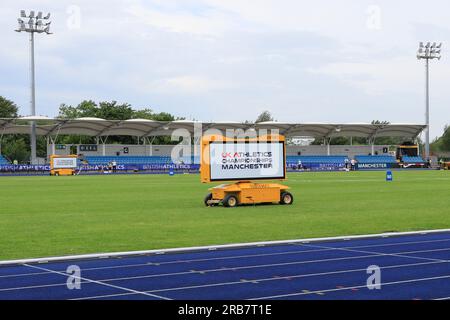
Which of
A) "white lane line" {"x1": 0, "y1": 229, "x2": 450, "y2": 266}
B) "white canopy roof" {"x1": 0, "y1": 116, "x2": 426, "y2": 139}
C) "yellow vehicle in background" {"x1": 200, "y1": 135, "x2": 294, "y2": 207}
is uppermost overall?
"white canopy roof" {"x1": 0, "y1": 116, "x2": 426, "y2": 139}

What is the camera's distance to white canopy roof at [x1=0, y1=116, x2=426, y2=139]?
76500 millimetres

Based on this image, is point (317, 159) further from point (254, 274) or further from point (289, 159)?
point (254, 274)

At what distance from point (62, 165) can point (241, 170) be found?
47770 mm

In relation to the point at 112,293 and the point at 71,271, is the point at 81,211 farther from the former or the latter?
the point at 112,293

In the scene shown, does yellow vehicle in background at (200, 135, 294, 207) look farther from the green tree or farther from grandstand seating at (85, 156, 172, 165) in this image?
the green tree

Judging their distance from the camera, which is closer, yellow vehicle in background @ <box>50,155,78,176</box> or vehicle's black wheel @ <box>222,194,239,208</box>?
vehicle's black wheel @ <box>222,194,239,208</box>

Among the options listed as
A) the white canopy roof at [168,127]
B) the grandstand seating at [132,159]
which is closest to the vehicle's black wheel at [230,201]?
the white canopy roof at [168,127]

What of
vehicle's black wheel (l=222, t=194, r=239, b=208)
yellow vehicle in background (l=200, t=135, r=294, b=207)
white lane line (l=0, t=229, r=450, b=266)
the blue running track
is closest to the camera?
the blue running track

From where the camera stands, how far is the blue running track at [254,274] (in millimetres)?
9320

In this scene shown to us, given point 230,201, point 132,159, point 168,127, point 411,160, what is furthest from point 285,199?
point 411,160

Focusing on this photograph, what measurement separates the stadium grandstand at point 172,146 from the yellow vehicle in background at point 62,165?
12.5ft

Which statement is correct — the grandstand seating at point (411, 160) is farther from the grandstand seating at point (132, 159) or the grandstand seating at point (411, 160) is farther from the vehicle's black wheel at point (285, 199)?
the vehicle's black wheel at point (285, 199)

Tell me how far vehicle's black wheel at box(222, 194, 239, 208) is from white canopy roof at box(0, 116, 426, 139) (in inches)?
1936

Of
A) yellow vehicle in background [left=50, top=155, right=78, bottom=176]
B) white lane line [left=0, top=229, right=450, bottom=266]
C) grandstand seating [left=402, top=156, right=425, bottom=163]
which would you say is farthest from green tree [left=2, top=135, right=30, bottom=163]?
white lane line [left=0, top=229, right=450, bottom=266]
